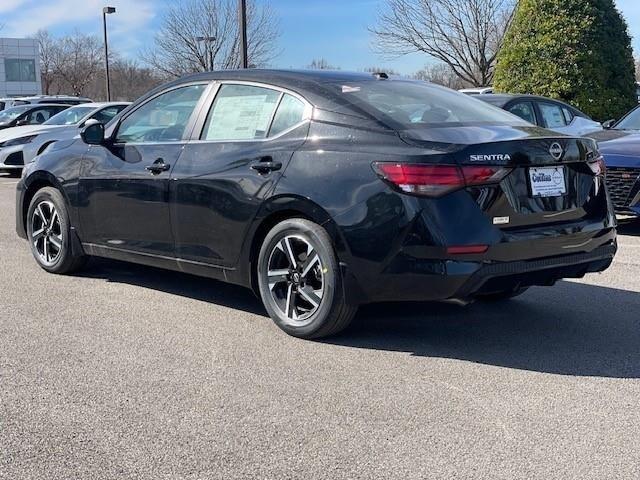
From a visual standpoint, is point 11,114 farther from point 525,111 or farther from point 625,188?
point 625,188

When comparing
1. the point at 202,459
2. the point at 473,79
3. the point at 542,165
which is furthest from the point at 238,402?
the point at 473,79

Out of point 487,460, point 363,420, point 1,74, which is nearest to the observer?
point 487,460

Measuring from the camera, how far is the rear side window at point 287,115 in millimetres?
4707

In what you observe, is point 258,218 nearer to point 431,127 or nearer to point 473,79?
point 431,127

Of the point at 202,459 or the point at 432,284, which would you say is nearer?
the point at 202,459

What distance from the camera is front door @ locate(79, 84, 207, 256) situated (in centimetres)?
528

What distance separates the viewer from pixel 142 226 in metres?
5.42

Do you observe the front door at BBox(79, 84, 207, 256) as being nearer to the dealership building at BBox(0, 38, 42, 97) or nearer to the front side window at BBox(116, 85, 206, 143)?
the front side window at BBox(116, 85, 206, 143)

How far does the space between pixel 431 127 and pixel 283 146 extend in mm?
880

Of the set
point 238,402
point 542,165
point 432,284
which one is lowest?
point 238,402

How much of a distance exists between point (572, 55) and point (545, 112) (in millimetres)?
4831

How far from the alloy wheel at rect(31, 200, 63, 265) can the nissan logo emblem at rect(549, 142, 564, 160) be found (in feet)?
12.5

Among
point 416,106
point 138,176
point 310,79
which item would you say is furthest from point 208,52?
point 416,106

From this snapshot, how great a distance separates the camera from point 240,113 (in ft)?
16.5
